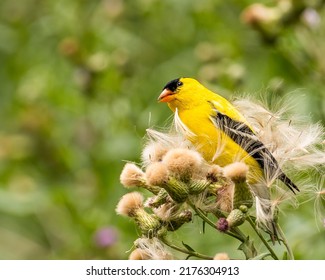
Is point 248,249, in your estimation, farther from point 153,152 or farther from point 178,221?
point 153,152

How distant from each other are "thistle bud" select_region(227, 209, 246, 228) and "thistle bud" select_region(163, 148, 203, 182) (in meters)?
0.18

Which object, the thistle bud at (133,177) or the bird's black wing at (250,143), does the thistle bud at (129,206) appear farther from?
the bird's black wing at (250,143)

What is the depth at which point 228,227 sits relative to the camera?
2.24 m

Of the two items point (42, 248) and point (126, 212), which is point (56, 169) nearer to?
point (42, 248)

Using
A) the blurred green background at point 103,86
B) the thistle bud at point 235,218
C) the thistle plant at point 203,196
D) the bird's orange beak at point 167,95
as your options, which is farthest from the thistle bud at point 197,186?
the blurred green background at point 103,86

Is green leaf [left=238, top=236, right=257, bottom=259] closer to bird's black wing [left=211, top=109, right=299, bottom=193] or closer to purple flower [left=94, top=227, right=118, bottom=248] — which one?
bird's black wing [left=211, top=109, right=299, bottom=193]

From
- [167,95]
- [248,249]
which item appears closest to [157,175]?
[248,249]

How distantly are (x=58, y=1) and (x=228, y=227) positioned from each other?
11.3 feet

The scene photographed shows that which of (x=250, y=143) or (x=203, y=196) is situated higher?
(x=250, y=143)

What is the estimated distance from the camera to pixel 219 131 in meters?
2.93

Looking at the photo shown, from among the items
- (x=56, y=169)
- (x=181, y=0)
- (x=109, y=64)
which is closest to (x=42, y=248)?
(x=56, y=169)

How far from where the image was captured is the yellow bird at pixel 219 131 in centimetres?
257

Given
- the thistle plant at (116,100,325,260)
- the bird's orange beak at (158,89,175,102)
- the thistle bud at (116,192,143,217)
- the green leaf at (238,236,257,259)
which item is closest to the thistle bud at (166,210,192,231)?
the thistle plant at (116,100,325,260)

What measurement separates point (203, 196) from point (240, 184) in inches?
5.3
